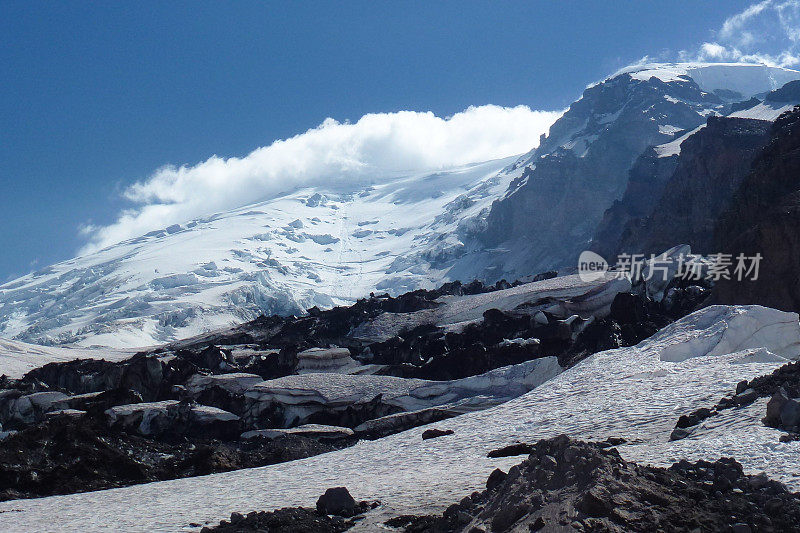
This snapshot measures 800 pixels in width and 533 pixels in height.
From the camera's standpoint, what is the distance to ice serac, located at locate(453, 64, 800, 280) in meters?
132

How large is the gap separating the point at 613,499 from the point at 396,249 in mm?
169520

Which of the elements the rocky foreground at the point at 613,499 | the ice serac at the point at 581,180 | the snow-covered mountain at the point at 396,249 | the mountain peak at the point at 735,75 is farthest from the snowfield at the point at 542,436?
the mountain peak at the point at 735,75

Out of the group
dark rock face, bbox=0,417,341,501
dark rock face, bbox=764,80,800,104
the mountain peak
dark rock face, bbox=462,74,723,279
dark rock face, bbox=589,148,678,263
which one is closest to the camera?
dark rock face, bbox=0,417,341,501

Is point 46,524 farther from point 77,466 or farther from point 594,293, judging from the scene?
point 594,293

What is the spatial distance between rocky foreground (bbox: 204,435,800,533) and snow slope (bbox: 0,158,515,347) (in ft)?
321

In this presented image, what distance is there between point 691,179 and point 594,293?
145ft

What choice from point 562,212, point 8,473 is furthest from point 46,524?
point 562,212

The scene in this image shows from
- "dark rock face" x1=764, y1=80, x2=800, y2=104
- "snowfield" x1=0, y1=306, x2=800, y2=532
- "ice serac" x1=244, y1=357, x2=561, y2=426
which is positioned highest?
"dark rock face" x1=764, y1=80, x2=800, y2=104

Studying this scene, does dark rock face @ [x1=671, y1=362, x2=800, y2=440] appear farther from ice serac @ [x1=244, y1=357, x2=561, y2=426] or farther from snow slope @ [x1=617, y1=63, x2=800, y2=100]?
snow slope @ [x1=617, y1=63, x2=800, y2=100]

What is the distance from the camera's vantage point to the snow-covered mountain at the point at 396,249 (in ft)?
411

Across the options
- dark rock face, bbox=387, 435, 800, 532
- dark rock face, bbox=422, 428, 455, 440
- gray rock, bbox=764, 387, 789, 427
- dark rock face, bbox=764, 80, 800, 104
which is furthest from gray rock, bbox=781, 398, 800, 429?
dark rock face, bbox=764, 80, 800, 104

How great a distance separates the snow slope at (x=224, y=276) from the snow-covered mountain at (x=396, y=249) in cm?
34

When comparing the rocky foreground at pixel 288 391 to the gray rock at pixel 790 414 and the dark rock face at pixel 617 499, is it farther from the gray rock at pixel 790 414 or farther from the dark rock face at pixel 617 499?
the gray rock at pixel 790 414

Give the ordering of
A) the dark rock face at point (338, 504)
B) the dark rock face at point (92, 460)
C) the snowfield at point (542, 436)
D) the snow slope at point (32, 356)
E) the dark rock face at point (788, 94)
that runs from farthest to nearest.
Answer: the dark rock face at point (788, 94)
the snow slope at point (32, 356)
the dark rock face at point (92, 460)
the snowfield at point (542, 436)
the dark rock face at point (338, 504)
